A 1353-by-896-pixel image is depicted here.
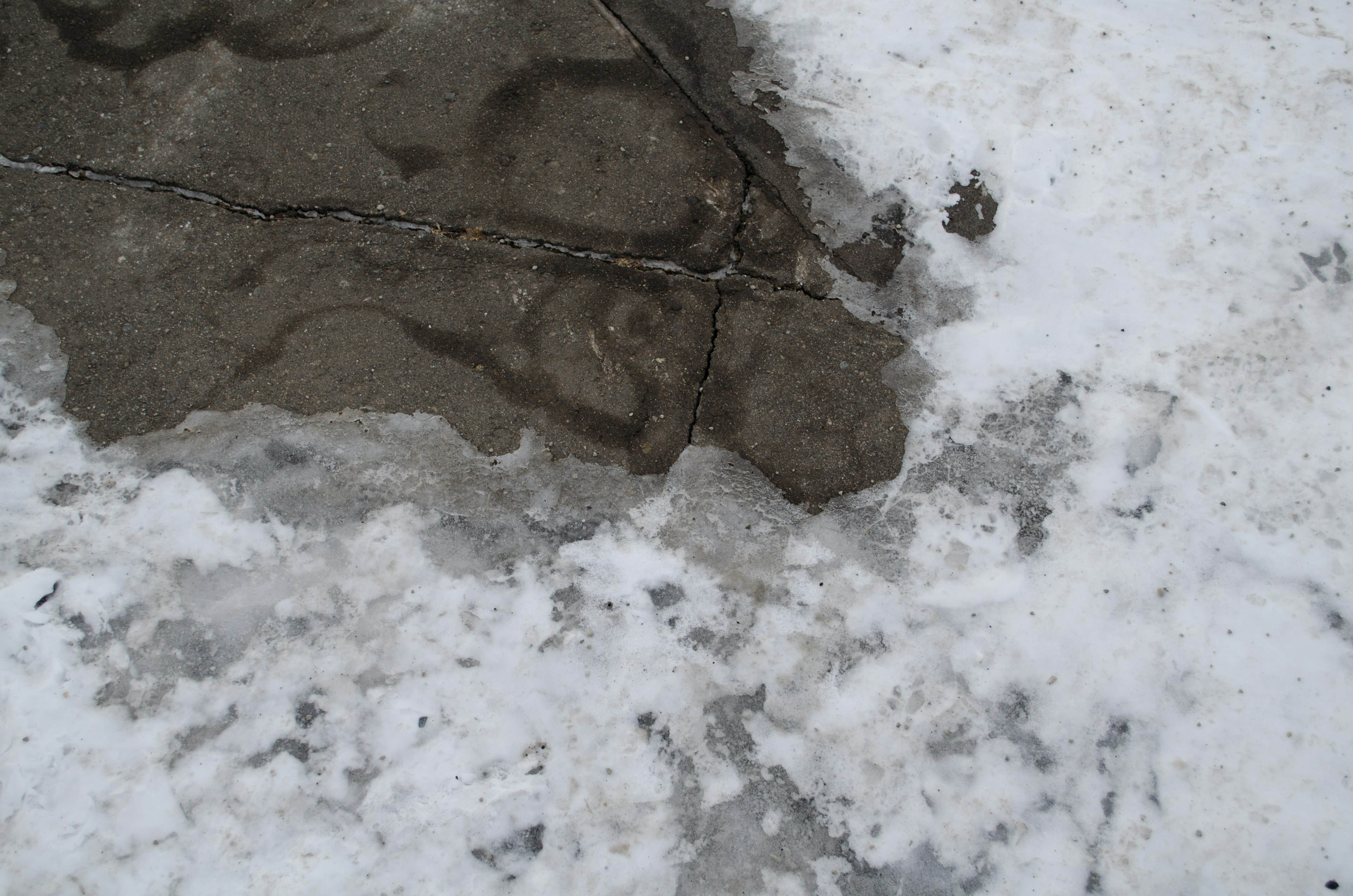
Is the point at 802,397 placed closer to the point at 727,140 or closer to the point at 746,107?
the point at 727,140

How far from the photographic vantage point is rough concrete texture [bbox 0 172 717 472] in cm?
314

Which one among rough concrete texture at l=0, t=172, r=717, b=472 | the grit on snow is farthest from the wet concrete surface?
the grit on snow

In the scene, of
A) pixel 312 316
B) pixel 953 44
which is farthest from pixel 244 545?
pixel 953 44

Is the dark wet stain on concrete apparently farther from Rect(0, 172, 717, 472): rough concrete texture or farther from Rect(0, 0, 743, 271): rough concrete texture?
Rect(0, 172, 717, 472): rough concrete texture

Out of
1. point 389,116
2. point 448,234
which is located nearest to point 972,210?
point 448,234

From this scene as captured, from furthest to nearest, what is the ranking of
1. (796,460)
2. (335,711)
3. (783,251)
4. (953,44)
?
(953,44) < (783,251) < (796,460) < (335,711)

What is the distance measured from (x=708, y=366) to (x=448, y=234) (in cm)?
137

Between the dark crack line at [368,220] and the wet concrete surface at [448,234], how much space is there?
1 cm

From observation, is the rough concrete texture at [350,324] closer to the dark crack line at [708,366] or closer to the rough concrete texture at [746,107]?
the dark crack line at [708,366]

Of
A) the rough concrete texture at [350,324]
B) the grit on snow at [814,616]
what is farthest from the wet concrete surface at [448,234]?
the grit on snow at [814,616]

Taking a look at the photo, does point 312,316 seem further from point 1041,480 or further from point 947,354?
point 1041,480

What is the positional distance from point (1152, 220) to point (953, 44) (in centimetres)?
Result: 131

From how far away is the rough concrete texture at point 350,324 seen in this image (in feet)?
10.3

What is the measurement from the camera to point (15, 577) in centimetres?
295
